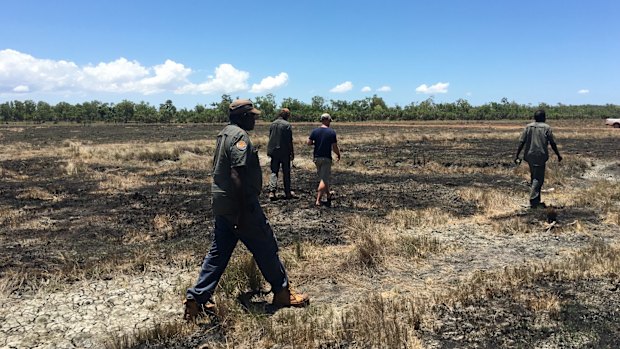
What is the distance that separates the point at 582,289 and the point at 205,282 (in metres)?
3.96

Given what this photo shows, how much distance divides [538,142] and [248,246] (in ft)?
23.0

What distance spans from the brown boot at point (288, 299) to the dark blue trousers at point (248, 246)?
0.20 ft

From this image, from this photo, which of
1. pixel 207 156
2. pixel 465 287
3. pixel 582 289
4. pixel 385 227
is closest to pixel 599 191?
pixel 385 227

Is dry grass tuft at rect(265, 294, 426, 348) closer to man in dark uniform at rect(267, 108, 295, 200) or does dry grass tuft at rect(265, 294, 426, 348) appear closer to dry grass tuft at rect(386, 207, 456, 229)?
dry grass tuft at rect(386, 207, 456, 229)

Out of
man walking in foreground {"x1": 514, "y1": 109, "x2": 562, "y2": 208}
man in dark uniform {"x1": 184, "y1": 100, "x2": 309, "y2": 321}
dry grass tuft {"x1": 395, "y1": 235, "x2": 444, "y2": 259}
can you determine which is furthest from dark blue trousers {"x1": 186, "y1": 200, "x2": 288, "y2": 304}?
man walking in foreground {"x1": 514, "y1": 109, "x2": 562, "y2": 208}

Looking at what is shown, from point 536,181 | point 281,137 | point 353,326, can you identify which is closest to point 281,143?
point 281,137

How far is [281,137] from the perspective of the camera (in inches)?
383

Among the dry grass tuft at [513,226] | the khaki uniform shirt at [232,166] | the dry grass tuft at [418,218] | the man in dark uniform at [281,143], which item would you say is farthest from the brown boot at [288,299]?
the man in dark uniform at [281,143]

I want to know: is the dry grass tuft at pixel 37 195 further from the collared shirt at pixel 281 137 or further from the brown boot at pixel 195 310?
the brown boot at pixel 195 310

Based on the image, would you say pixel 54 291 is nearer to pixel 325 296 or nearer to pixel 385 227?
pixel 325 296

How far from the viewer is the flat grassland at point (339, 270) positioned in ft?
13.1

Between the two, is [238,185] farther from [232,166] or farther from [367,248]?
[367,248]

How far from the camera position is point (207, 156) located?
2123 cm

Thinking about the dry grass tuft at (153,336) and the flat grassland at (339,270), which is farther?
the flat grassland at (339,270)
